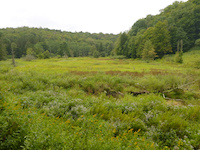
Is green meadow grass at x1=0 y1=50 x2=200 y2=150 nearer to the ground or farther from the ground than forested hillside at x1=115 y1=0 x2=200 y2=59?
nearer to the ground

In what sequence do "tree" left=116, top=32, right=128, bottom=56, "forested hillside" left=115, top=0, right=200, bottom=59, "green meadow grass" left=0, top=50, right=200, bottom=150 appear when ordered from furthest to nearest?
"tree" left=116, top=32, right=128, bottom=56
"forested hillside" left=115, top=0, right=200, bottom=59
"green meadow grass" left=0, top=50, right=200, bottom=150

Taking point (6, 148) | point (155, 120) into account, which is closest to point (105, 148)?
point (6, 148)

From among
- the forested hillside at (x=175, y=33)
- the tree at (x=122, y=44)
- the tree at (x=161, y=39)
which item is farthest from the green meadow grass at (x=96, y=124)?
the tree at (x=122, y=44)

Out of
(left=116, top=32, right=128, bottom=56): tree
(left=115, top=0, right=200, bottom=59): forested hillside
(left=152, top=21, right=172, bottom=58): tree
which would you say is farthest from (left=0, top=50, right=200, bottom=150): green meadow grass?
(left=116, top=32, right=128, bottom=56): tree

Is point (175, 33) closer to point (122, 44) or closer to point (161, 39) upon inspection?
point (161, 39)

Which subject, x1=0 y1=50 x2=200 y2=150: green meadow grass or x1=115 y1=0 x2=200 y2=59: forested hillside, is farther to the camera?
x1=115 y1=0 x2=200 y2=59: forested hillside

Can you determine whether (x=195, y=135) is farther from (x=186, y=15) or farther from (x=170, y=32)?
(x=186, y=15)

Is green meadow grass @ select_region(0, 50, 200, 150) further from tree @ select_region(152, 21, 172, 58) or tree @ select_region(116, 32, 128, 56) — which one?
tree @ select_region(116, 32, 128, 56)

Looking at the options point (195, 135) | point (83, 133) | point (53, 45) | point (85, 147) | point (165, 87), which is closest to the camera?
point (85, 147)

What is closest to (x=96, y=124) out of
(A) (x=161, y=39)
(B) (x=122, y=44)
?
(A) (x=161, y=39)

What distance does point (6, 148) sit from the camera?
2.74 meters

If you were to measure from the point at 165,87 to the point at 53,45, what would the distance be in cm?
10408

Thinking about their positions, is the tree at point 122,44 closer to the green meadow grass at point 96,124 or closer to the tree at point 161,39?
the tree at point 161,39

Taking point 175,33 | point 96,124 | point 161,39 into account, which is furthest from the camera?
point 175,33
